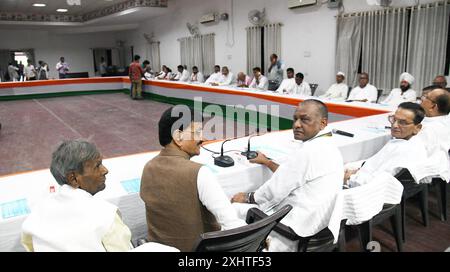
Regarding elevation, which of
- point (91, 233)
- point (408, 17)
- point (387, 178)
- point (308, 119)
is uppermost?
point (408, 17)

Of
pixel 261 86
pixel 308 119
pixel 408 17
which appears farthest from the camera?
pixel 261 86

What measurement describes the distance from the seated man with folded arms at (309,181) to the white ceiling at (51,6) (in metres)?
11.7

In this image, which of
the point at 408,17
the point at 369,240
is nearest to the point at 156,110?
the point at 408,17

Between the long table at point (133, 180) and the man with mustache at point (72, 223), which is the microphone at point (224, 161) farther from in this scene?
the man with mustache at point (72, 223)

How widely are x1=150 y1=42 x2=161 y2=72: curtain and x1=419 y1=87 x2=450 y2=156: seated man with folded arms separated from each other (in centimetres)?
1203

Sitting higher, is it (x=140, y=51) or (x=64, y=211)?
(x=140, y=51)

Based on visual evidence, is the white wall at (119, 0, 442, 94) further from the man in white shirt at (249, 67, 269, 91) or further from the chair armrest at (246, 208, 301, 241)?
the chair armrest at (246, 208, 301, 241)

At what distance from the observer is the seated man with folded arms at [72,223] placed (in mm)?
994

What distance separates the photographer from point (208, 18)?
396 inches

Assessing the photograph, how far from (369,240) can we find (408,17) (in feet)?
17.0

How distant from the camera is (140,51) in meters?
15.6

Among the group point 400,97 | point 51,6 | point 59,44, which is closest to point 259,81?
point 400,97

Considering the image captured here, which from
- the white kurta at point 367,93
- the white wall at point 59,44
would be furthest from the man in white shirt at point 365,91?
the white wall at point 59,44
